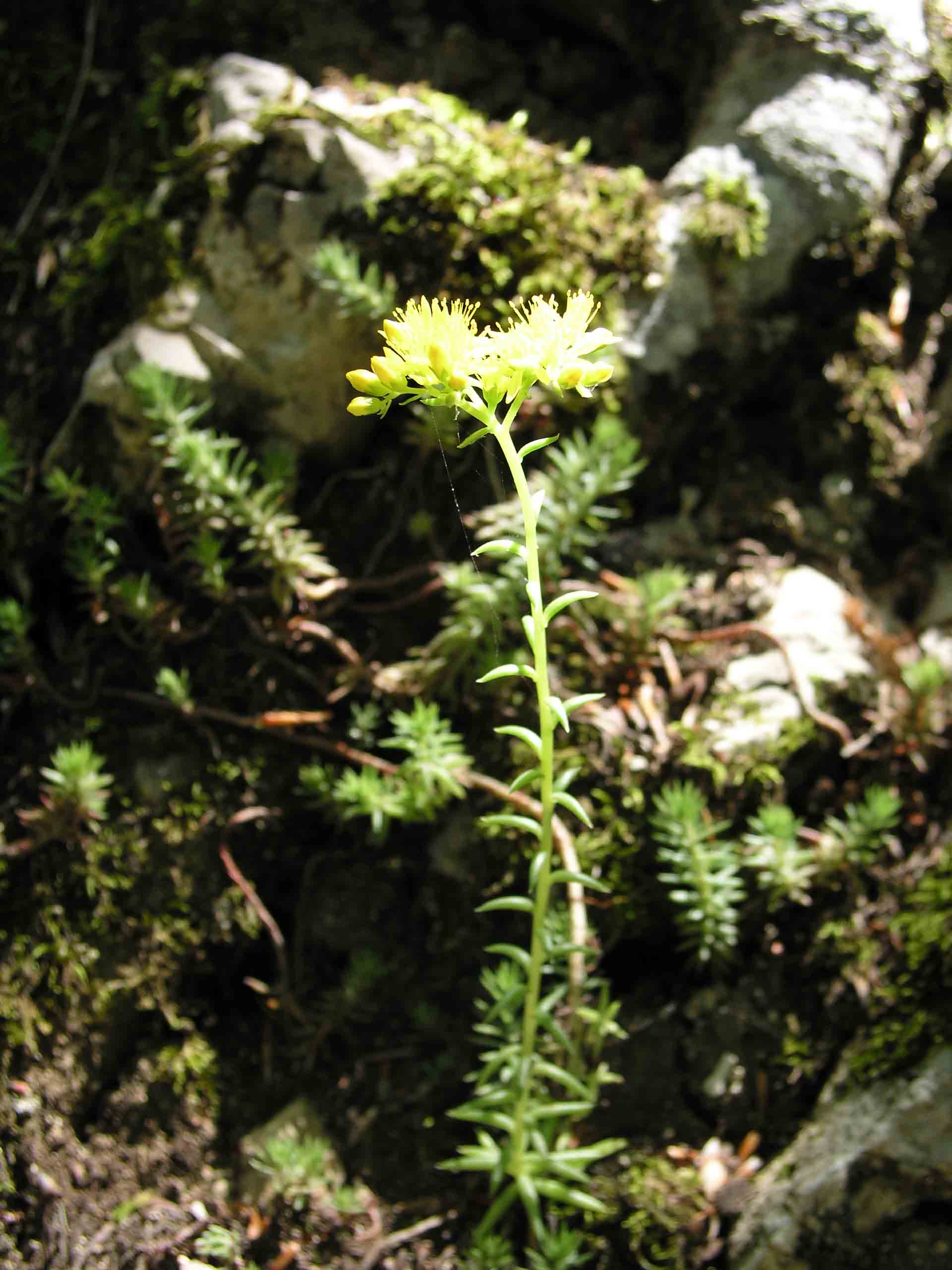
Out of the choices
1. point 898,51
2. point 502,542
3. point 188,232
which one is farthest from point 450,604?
point 898,51

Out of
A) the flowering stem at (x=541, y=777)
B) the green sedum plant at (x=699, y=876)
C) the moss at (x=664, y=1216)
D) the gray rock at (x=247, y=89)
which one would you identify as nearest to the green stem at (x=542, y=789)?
the flowering stem at (x=541, y=777)

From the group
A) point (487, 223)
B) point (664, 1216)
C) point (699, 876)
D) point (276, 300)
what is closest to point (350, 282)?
point (276, 300)

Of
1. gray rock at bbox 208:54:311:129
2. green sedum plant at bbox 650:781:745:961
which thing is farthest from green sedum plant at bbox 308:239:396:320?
green sedum plant at bbox 650:781:745:961

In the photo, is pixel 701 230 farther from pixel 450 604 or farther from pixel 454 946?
pixel 454 946

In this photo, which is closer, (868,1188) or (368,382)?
(368,382)

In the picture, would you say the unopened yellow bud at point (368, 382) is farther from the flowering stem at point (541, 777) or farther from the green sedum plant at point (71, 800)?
the green sedum plant at point (71, 800)

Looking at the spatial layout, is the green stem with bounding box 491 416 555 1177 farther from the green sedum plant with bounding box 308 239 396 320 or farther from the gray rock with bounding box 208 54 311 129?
the gray rock with bounding box 208 54 311 129

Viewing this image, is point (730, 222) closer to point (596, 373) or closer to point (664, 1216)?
point (596, 373)
